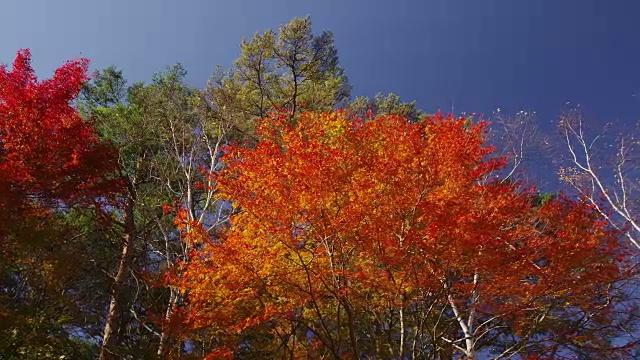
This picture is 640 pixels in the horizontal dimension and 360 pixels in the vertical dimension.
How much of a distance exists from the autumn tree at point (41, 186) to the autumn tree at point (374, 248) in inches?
120

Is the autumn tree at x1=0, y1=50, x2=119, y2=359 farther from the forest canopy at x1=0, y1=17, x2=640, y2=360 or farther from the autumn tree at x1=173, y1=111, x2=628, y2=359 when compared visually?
the autumn tree at x1=173, y1=111, x2=628, y2=359

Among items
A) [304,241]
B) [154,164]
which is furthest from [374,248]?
[154,164]

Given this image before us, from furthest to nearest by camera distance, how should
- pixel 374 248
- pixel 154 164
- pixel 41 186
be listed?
pixel 154 164
pixel 41 186
pixel 374 248

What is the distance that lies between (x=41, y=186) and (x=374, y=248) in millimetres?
→ 7742

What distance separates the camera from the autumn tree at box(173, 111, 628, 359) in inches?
339

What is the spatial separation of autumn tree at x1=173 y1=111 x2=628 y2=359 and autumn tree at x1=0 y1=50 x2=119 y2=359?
10.0 feet

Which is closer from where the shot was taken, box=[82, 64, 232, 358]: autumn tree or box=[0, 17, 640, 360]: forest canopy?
box=[0, 17, 640, 360]: forest canopy

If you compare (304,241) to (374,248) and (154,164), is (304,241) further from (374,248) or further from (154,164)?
(154,164)

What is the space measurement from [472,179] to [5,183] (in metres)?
11.1

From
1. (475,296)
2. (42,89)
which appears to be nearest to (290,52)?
(42,89)

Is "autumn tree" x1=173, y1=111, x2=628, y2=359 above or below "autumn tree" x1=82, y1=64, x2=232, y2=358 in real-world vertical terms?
below

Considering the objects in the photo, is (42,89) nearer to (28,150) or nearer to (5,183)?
(28,150)

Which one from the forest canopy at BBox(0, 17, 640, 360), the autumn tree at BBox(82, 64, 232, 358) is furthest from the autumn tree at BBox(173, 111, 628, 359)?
the autumn tree at BBox(82, 64, 232, 358)

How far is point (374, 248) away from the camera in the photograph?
891 centimetres
